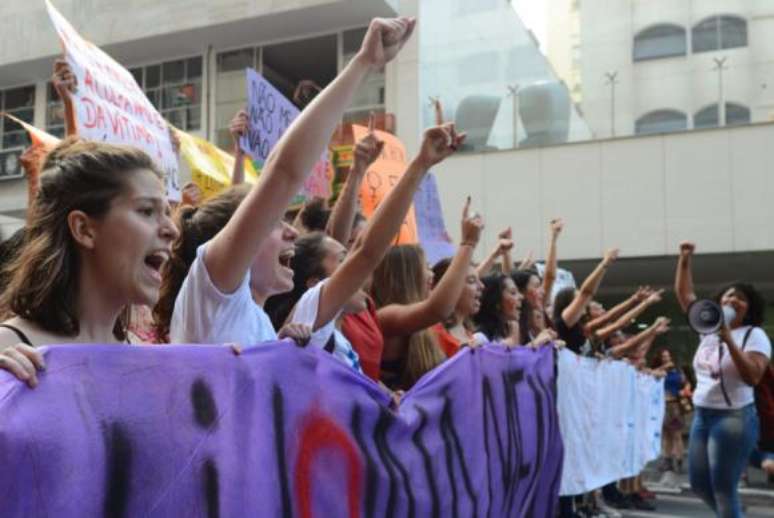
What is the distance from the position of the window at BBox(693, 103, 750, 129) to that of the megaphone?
1178cm

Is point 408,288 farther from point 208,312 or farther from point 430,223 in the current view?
point 430,223

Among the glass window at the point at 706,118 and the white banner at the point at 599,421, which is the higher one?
the glass window at the point at 706,118

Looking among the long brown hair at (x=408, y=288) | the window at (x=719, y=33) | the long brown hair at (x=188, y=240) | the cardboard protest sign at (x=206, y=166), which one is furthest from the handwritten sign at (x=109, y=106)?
the window at (x=719, y=33)

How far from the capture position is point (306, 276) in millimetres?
3330

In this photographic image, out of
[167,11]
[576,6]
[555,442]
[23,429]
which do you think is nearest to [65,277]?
[23,429]

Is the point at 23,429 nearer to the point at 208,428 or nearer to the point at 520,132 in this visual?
the point at 208,428

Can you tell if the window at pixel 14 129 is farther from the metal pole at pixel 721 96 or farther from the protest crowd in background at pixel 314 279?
the protest crowd in background at pixel 314 279

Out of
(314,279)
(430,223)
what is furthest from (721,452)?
Answer: (314,279)

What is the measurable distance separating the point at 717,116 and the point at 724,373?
11.8 metres

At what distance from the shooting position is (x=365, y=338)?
353 centimetres

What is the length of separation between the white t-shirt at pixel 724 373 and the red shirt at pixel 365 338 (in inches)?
105

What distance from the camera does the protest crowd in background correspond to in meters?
2.06

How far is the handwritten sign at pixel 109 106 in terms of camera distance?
409cm

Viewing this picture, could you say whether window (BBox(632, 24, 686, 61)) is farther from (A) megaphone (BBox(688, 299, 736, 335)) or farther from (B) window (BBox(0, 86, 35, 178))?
(A) megaphone (BBox(688, 299, 736, 335))
